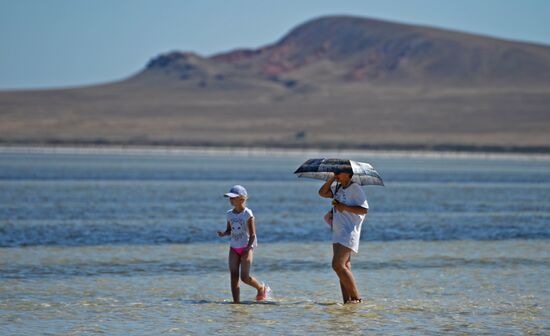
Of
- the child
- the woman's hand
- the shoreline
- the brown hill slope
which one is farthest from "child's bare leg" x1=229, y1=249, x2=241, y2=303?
the brown hill slope

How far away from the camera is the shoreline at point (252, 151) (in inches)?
3757

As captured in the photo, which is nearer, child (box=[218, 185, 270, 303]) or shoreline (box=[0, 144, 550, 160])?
child (box=[218, 185, 270, 303])

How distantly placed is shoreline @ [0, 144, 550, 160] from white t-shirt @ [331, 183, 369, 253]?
80.9 m

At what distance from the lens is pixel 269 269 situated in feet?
52.6

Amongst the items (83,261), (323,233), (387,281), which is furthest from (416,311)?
(323,233)

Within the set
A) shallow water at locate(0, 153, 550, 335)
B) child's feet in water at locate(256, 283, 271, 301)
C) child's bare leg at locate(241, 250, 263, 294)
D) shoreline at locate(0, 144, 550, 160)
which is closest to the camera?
shallow water at locate(0, 153, 550, 335)

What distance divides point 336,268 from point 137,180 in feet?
105

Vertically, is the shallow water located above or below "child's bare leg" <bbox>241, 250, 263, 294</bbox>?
below

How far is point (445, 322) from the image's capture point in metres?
11.8

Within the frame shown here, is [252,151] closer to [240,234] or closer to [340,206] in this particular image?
[240,234]

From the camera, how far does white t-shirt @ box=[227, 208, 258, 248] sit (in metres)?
12.5

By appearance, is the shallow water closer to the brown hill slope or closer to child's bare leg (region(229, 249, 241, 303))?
child's bare leg (region(229, 249, 241, 303))

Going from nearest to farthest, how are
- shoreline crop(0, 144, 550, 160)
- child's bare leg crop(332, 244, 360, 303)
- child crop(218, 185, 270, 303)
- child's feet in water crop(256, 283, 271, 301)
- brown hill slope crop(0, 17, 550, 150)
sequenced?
child's bare leg crop(332, 244, 360, 303)
child crop(218, 185, 270, 303)
child's feet in water crop(256, 283, 271, 301)
shoreline crop(0, 144, 550, 160)
brown hill slope crop(0, 17, 550, 150)

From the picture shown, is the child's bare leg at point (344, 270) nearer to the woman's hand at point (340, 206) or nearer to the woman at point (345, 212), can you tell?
the woman at point (345, 212)
